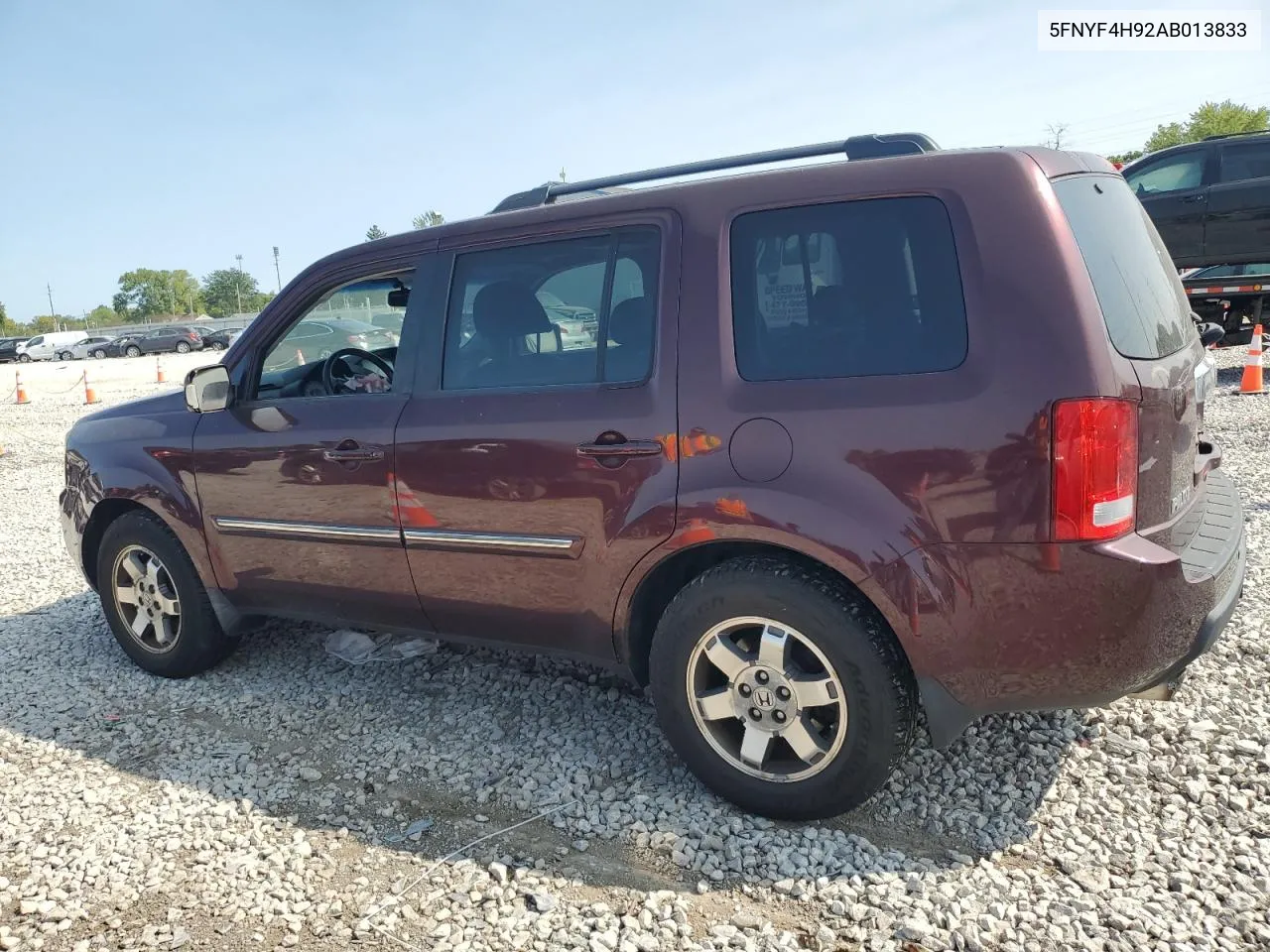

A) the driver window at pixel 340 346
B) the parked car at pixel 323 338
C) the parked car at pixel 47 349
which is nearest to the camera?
the driver window at pixel 340 346

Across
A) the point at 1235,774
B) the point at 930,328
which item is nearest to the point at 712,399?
the point at 930,328

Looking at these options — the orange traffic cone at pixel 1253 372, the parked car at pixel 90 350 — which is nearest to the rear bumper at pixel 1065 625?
the orange traffic cone at pixel 1253 372

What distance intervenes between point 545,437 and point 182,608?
220cm

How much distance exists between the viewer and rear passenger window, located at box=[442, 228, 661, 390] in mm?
3047

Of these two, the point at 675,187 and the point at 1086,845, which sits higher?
the point at 675,187

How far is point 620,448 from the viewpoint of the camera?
9.69 ft

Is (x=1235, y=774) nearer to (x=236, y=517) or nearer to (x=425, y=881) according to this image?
(x=425, y=881)

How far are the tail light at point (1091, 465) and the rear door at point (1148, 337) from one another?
97 millimetres

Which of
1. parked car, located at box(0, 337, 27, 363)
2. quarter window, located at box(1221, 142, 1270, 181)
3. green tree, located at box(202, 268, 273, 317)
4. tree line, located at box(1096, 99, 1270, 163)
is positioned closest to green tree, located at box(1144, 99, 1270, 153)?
tree line, located at box(1096, 99, 1270, 163)

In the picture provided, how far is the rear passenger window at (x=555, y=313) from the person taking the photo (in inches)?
120

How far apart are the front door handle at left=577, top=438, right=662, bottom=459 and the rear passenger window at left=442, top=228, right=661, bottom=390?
0.21 meters

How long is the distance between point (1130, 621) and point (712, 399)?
1259 millimetres

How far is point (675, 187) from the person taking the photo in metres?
3.05

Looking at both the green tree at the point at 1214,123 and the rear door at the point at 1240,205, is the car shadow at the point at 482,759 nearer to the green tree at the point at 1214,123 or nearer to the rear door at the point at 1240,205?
the rear door at the point at 1240,205
